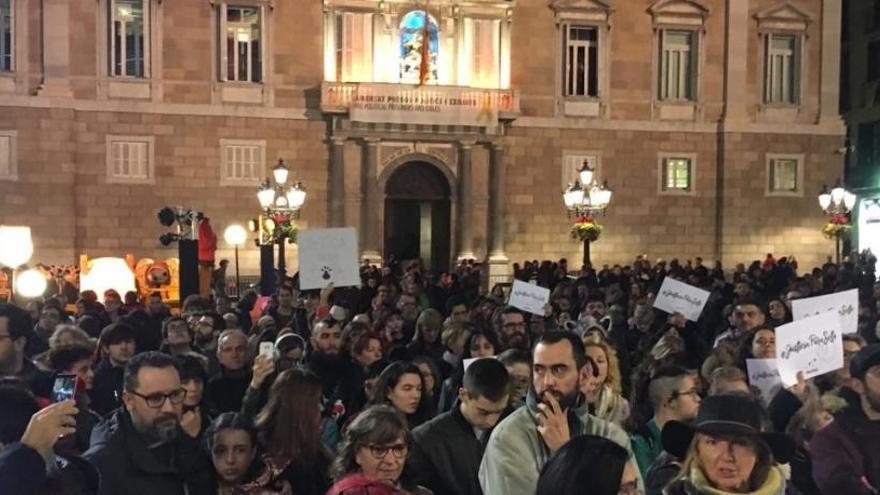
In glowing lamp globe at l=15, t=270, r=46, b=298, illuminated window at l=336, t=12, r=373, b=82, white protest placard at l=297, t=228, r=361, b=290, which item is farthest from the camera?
illuminated window at l=336, t=12, r=373, b=82

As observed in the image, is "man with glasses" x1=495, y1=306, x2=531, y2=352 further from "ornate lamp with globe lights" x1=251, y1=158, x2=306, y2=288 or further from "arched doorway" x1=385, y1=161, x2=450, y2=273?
"arched doorway" x1=385, y1=161, x2=450, y2=273

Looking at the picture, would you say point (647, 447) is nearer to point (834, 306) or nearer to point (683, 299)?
point (834, 306)

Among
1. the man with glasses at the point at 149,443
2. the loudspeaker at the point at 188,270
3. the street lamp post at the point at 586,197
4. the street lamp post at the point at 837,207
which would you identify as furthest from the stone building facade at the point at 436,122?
the man with glasses at the point at 149,443

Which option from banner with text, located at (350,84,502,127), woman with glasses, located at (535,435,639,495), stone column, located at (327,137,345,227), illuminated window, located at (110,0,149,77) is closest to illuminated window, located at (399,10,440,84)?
banner with text, located at (350,84,502,127)

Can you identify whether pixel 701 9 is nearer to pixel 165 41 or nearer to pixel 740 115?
pixel 740 115

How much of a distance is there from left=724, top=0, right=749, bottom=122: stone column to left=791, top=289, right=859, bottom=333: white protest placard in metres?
19.3

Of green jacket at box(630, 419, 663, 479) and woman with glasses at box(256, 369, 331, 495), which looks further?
green jacket at box(630, 419, 663, 479)

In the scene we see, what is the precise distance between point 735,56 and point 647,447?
24327 mm

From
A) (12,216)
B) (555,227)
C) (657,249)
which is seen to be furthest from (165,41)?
(657,249)

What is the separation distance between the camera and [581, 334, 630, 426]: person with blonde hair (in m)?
5.68

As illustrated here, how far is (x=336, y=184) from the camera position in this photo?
25.1m

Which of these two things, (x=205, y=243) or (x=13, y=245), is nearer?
(x=13, y=245)

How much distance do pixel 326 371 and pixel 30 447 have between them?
15.6 ft

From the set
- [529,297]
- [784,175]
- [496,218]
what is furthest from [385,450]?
[784,175]
